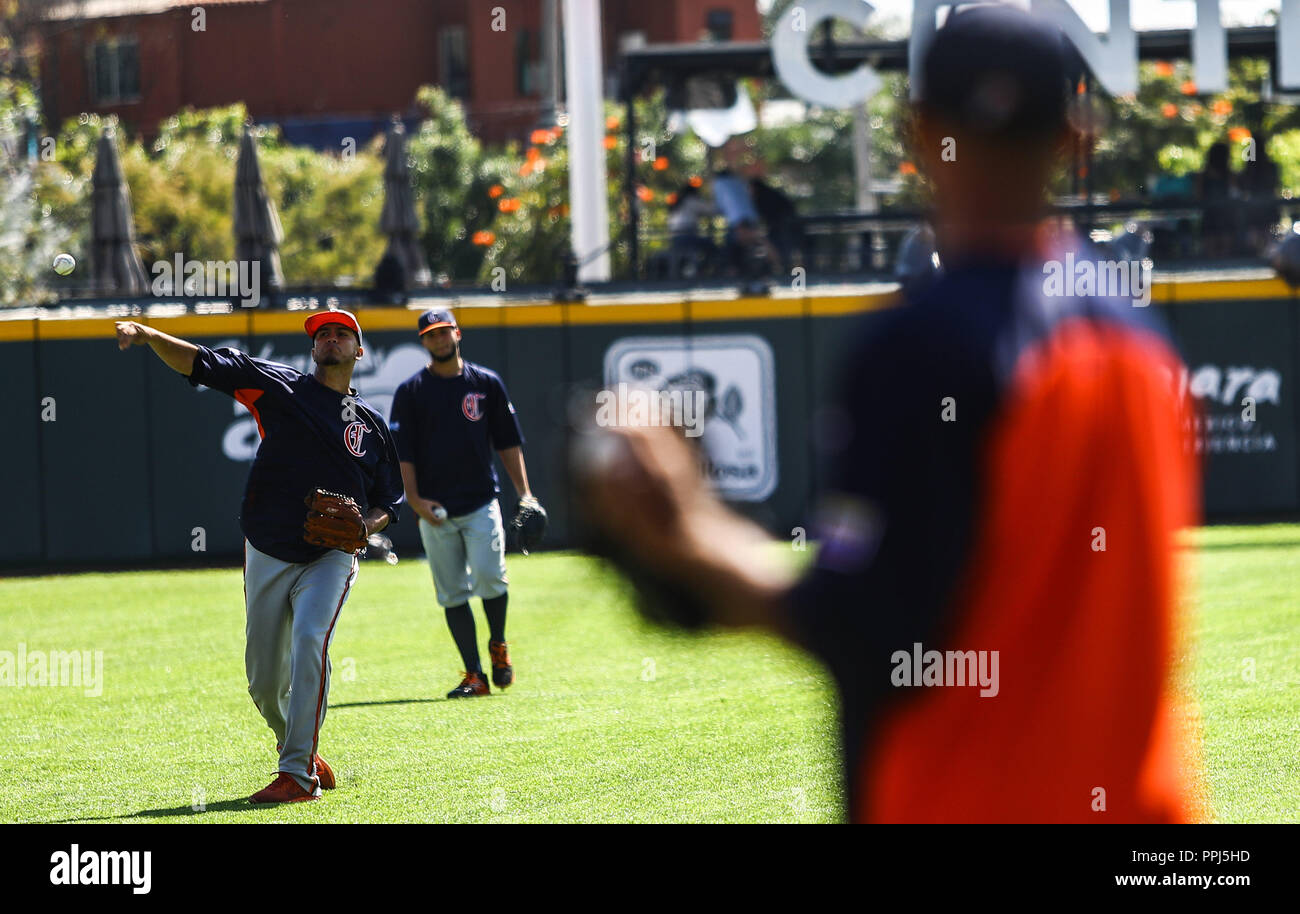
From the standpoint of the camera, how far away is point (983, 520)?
7.30 ft

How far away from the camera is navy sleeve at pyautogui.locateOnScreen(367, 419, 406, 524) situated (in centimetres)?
813

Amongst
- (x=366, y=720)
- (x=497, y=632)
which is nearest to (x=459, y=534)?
(x=497, y=632)

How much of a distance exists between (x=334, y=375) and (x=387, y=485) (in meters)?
0.59

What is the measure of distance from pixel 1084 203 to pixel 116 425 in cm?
1189

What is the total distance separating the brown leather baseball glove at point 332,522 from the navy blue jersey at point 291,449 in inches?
3.4

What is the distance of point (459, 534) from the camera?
1041cm

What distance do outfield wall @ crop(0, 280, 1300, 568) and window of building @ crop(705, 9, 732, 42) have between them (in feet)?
122

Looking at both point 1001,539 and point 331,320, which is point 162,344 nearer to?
point 331,320

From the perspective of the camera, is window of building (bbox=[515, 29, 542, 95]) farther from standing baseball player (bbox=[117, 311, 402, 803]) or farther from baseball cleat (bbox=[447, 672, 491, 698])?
standing baseball player (bbox=[117, 311, 402, 803])

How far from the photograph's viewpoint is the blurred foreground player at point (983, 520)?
7.29 ft

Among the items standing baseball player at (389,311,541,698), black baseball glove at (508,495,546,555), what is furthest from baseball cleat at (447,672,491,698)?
black baseball glove at (508,495,546,555)

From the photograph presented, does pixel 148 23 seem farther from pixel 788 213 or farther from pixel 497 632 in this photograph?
pixel 497 632
